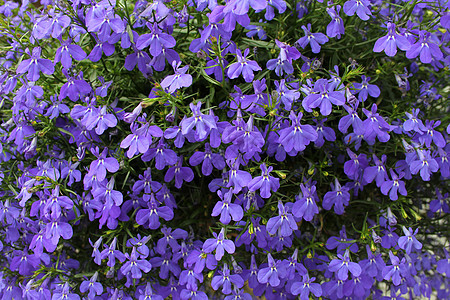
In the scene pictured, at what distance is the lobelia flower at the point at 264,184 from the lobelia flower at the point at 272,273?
23 cm

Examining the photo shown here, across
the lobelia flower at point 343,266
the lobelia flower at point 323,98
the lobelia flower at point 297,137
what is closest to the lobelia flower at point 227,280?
the lobelia flower at point 343,266

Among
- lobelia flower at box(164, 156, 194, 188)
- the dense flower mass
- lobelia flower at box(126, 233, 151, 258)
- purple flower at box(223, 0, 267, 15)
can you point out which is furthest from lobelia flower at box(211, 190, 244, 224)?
purple flower at box(223, 0, 267, 15)

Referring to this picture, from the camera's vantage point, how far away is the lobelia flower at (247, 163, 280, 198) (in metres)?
1.01

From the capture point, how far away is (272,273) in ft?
3.71

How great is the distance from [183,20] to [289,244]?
2.28 ft

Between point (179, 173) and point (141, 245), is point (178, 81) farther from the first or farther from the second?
point (141, 245)

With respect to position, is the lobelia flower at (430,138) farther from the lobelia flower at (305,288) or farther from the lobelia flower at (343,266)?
the lobelia flower at (305,288)

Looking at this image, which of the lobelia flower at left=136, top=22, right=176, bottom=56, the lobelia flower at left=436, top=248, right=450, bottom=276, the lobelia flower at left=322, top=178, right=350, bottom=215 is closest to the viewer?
the lobelia flower at left=136, top=22, right=176, bottom=56

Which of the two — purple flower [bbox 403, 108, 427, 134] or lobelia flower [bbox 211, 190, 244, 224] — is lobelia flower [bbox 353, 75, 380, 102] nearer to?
purple flower [bbox 403, 108, 427, 134]

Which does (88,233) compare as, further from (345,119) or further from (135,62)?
(345,119)

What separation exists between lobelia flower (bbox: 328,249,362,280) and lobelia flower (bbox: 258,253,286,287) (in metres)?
0.14

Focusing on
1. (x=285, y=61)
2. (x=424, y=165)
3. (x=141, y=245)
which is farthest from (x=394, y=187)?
(x=141, y=245)

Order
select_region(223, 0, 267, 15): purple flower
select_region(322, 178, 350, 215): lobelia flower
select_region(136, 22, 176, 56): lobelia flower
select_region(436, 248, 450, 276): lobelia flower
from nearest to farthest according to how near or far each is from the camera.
→ select_region(223, 0, 267, 15): purple flower < select_region(136, 22, 176, 56): lobelia flower < select_region(322, 178, 350, 215): lobelia flower < select_region(436, 248, 450, 276): lobelia flower

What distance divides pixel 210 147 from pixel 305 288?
477mm
